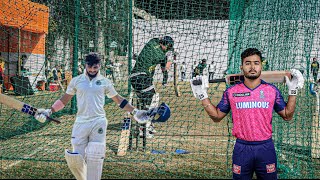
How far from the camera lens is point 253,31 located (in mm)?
7199

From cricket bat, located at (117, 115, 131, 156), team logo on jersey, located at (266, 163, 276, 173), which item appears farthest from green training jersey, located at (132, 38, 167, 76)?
team logo on jersey, located at (266, 163, 276, 173)

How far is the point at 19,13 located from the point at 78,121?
3159mm

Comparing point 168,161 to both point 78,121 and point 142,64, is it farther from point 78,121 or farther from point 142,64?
point 78,121

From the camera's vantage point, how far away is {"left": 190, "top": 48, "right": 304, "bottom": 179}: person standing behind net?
11.9ft

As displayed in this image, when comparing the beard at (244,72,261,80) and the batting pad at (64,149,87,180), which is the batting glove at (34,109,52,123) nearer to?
the batting pad at (64,149,87,180)

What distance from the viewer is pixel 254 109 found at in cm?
366

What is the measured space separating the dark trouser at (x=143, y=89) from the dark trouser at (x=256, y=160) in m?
3.50

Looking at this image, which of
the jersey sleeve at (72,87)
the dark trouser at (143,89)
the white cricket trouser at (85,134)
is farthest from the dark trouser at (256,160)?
the dark trouser at (143,89)

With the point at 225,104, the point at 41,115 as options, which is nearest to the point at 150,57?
the point at 41,115

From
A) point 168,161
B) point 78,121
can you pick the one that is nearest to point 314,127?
point 168,161

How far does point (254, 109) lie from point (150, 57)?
137 inches

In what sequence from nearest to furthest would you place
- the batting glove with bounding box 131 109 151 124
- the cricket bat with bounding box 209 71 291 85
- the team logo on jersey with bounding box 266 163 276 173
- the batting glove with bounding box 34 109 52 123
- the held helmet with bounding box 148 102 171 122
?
the team logo on jersey with bounding box 266 163 276 173 → the cricket bat with bounding box 209 71 291 85 → the held helmet with bounding box 148 102 171 122 → the batting glove with bounding box 34 109 52 123 → the batting glove with bounding box 131 109 151 124

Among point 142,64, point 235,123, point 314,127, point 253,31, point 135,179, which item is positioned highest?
point 253,31

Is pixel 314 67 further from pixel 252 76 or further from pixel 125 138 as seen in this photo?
pixel 252 76
